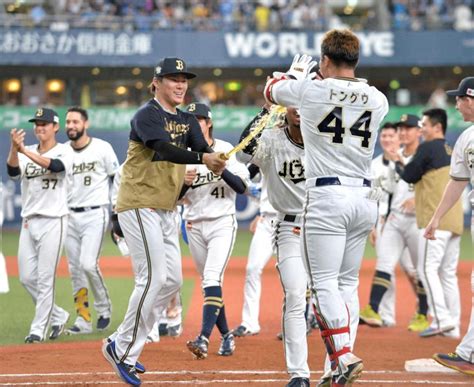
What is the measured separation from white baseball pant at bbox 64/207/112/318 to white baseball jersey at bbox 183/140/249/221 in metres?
1.52

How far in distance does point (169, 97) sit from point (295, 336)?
1992 millimetres

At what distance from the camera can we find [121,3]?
3184 cm

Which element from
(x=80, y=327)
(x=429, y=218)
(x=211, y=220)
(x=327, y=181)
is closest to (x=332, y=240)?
(x=327, y=181)

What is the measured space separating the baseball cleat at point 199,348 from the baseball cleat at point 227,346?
0.33m

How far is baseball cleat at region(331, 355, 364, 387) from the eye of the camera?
5.91 meters

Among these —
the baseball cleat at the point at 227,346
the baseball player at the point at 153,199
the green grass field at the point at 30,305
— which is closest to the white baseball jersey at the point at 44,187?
the green grass field at the point at 30,305

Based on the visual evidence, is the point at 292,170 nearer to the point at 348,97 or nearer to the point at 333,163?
the point at 333,163

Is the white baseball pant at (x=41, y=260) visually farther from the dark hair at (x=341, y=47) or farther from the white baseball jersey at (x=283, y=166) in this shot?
the dark hair at (x=341, y=47)

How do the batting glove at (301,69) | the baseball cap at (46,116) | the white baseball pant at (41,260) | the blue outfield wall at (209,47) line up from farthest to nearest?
1. the blue outfield wall at (209,47)
2. the baseball cap at (46,116)
3. the white baseball pant at (41,260)
4. the batting glove at (301,69)

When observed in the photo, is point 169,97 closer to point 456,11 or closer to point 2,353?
point 2,353

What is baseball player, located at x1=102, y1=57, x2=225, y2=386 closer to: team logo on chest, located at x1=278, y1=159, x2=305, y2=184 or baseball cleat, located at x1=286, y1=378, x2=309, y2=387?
team logo on chest, located at x1=278, y1=159, x2=305, y2=184

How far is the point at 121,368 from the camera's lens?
6777mm

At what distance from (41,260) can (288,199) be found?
11.7 feet

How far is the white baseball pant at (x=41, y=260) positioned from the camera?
9602mm
